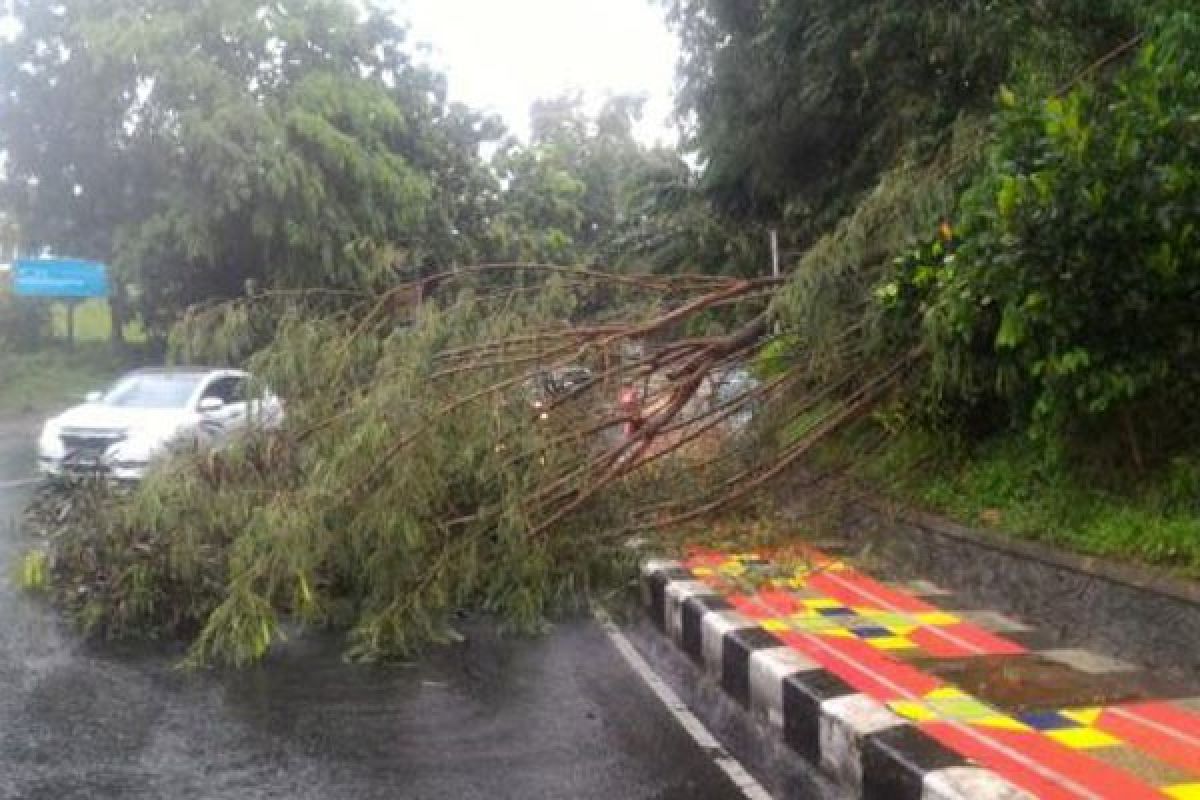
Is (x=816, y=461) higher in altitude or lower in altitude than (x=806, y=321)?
lower

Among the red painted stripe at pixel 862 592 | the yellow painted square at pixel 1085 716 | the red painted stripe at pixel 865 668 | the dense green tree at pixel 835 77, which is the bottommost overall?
the yellow painted square at pixel 1085 716

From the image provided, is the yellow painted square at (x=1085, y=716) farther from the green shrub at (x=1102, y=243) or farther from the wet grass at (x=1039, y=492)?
the green shrub at (x=1102, y=243)

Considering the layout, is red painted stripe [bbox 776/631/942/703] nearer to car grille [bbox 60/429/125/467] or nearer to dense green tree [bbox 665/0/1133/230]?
dense green tree [bbox 665/0/1133/230]

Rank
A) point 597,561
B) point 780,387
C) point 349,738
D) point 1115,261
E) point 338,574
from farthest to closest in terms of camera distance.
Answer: point 780,387 → point 597,561 → point 338,574 → point 1115,261 → point 349,738

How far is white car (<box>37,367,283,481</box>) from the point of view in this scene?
1145cm

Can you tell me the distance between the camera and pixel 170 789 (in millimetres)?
4430

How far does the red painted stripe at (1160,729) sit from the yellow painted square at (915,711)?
23.9 inches

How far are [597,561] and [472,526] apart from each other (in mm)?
898

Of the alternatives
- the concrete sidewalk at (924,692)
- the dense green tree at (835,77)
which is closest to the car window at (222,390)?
the dense green tree at (835,77)

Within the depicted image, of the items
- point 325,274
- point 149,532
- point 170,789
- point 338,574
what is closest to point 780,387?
point 338,574

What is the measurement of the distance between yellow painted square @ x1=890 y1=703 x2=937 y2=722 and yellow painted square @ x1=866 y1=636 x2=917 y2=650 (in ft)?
3.10

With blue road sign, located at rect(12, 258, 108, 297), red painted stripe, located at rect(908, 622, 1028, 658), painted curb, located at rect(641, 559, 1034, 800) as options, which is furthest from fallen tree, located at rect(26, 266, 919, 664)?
blue road sign, located at rect(12, 258, 108, 297)

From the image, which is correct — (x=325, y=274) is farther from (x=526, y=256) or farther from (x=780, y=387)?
(x=780, y=387)

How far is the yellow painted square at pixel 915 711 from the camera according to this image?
15.3ft
